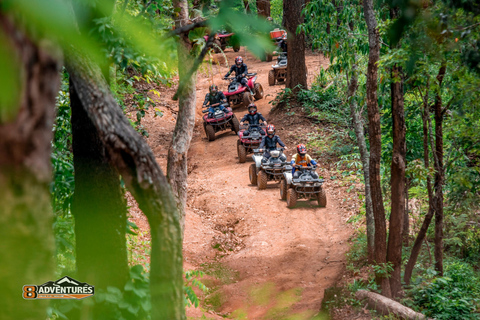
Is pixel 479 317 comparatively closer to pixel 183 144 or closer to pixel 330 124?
pixel 183 144

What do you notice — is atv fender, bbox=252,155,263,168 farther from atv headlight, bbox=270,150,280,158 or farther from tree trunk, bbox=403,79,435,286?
tree trunk, bbox=403,79,435,286

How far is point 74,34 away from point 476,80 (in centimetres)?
627

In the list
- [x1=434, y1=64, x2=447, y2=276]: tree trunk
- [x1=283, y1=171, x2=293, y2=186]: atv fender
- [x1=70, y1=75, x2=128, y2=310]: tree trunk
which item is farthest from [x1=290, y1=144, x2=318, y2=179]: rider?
[x1=70, y1=75, x2=128, y2=310]: tree trunk

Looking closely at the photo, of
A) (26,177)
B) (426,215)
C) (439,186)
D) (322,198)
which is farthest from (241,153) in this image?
(26,177)

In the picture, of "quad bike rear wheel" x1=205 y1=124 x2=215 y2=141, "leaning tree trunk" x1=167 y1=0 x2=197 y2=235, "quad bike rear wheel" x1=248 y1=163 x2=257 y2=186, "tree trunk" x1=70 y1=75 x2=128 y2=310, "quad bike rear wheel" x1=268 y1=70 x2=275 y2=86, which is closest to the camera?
"tree trunk" x1=70 y1=75 x2=128 y2=310

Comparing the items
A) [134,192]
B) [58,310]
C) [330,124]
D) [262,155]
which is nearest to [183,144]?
[58,310]

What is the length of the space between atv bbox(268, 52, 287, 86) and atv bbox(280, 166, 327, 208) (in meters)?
11.7

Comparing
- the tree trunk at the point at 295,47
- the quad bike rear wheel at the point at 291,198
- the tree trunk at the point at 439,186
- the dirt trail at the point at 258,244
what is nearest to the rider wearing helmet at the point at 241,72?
the tree trunk at the point at 295,47

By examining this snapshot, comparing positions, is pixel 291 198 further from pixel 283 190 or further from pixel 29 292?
pixel 29 292

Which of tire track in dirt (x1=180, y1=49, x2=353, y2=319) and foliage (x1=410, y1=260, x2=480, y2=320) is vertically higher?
tire track in dirt (x1=180, y1=49, x2=353, y2=319)

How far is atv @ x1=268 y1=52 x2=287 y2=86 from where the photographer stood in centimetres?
2261

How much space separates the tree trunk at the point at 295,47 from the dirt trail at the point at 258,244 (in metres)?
6.05

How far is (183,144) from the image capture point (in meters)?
5.91

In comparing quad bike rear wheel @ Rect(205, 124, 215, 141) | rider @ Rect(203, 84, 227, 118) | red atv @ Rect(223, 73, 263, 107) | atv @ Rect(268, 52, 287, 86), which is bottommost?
quad bike rear wheel @ Rect(205, 124, 215, 141)
